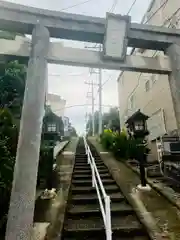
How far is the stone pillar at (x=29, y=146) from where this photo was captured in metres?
2.92

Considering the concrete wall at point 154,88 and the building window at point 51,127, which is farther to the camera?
the concrete wall at point 154,88

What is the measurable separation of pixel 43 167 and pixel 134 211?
3.06m

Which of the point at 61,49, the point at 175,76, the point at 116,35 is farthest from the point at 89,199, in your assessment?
the point at 116,35

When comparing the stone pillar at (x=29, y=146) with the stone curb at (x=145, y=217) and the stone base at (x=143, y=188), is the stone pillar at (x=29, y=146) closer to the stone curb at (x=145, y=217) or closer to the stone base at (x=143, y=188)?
the stone curb at (x=145, y=217)

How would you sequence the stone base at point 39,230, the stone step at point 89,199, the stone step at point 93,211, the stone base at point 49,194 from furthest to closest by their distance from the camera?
the stone base at point 49,194 < the stone step at point 89,199 < the stone step at point 93,211 < the stone base at point 39,230

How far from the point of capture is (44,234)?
3.60 m

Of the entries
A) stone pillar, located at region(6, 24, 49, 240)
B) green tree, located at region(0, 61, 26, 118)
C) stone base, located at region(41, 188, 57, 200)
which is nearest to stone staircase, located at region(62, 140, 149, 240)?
stone base, located at region(41, 188, 57, 200)

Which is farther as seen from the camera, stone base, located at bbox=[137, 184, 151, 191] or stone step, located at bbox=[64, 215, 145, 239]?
stone base, located at bbox=[137, 184, 151, 191]

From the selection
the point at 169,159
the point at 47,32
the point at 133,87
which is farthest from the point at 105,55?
the point at 133,87

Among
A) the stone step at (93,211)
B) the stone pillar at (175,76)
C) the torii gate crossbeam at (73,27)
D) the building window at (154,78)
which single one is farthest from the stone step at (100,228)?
the building window at (154,78)

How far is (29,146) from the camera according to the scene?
10.5 ft

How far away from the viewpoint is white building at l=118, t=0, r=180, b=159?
9953 mm

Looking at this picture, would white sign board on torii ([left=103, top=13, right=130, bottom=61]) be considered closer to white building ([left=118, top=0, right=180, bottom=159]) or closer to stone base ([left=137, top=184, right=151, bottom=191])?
stone base ([left=137, top=184, right=151, bottom=191])

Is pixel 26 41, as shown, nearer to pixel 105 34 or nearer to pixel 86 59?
pixel 86 59
